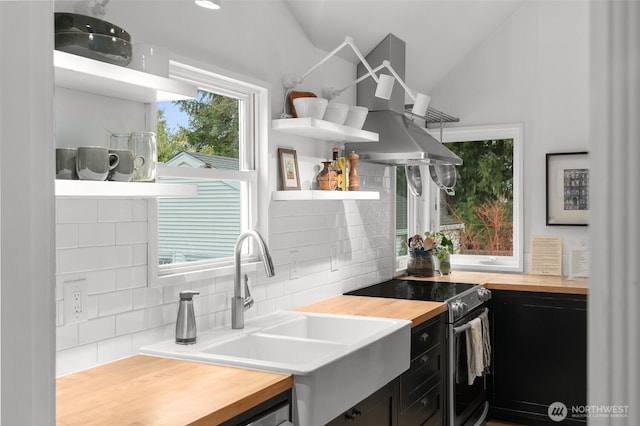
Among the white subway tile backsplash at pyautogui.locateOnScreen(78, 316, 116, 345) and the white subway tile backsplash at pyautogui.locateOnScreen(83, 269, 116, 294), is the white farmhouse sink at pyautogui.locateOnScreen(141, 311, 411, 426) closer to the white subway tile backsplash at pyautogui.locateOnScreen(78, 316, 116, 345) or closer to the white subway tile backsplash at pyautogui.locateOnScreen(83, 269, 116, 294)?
the white subway tile backsplash at pyautogui.locateOnScreen(78, 316, 116, 345)

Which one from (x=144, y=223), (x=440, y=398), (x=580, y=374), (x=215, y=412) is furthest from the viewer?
(x=580, y=374)

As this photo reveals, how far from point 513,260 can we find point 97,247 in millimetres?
3717

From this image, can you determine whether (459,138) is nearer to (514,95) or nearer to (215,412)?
(514,95)

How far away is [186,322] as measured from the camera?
93.0 inches

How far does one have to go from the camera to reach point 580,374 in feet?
13.5

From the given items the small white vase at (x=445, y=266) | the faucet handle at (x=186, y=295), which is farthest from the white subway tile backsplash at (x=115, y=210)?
the small white vase at (x=445, y=266)

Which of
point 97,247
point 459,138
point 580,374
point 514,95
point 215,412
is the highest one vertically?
point 514,95

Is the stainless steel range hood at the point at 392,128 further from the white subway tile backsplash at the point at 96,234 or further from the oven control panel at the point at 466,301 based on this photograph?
the white subway tile backsplash at the point at 96,234

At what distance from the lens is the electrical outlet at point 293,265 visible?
10.8ft

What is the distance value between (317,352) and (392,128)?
5.84ft

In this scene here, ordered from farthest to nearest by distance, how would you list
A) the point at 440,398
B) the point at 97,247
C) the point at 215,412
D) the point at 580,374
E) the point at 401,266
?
the point at 401,266 → the point at 580,374 → the point at 440,398 → the point at 97,247 → the point at 215,412

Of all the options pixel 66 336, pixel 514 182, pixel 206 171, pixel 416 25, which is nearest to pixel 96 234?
pixel 66 336

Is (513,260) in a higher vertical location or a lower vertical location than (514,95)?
lower
